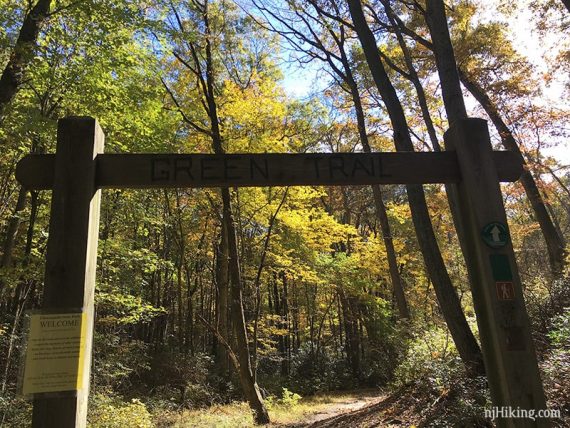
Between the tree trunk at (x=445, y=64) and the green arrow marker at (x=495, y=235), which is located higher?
the tree trunk at (x=445, y=64)

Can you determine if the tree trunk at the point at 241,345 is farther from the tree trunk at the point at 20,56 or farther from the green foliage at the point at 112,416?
the tree trunk at the point at 20,56

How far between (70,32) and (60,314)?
9.12 metres

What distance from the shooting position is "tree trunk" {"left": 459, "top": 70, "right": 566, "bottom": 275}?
12662 mm

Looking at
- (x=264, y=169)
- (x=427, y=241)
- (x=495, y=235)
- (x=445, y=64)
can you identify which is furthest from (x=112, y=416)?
(x=445, y=64)

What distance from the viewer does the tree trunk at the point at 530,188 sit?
12662 mm

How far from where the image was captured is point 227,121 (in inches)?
509

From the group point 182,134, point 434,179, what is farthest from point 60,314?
point 182,134

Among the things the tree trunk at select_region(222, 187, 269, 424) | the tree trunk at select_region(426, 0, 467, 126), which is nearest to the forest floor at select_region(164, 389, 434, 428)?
the tree trunk at select_region(222, 187, 269, 424)

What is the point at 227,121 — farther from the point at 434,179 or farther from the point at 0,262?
the point at 434,179

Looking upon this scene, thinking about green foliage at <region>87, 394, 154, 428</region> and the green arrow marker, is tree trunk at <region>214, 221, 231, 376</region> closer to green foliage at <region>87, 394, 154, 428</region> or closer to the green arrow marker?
green foliage at <region>87, 394, 154, 428</region>

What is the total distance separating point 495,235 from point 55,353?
3018mm

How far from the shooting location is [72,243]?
2.74 meters

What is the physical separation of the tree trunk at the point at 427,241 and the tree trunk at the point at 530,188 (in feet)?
22.9

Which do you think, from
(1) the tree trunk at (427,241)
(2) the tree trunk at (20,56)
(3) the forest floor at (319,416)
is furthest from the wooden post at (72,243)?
(2) the tree trunk at (20,56)
